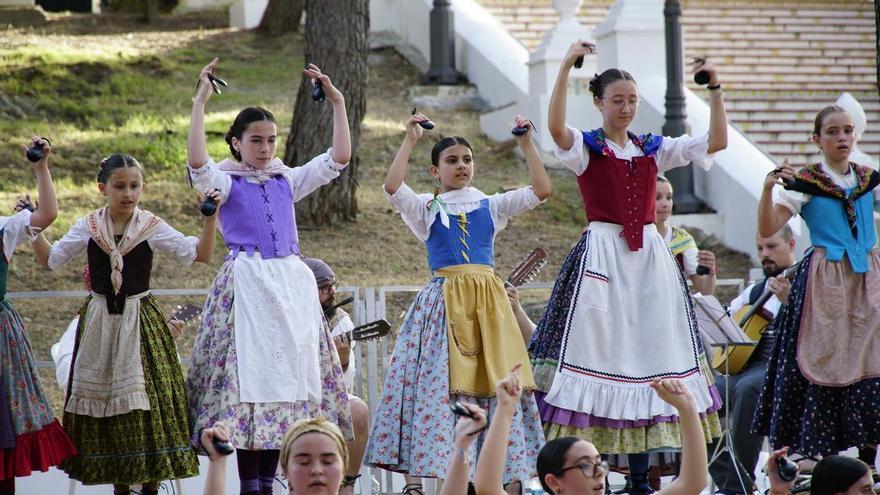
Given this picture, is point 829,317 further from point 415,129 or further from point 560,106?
point 415,129

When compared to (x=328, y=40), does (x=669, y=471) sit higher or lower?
lower

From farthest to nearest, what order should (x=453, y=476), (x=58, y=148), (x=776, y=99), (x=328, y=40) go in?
1. (x=776, y=99)
2. (x=58, y=148)
3. (x=328, y=40)
4. (x=453, y=476)

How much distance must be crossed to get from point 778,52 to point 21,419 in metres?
10.9

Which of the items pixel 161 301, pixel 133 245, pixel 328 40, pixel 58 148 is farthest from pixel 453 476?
pixel 58 148

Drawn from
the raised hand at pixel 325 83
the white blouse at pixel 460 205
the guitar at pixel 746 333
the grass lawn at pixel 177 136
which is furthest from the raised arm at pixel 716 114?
the grass lawn at pixel 177 136

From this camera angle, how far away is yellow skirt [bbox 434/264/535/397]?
615cm

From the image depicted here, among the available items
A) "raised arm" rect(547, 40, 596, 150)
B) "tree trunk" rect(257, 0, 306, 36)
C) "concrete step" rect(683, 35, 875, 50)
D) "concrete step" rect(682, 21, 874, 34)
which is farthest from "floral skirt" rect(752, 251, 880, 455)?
"tree trunk" rect(257, 0, 306, 36)

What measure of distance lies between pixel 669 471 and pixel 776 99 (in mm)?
7819

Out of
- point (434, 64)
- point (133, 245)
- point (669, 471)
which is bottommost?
point (669, 471)

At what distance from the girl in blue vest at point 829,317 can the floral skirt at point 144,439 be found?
8.33 ft

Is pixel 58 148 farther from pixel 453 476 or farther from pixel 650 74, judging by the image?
pixel 453 476

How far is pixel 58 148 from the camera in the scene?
11.9m

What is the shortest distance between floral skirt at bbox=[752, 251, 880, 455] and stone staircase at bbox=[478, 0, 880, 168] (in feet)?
21.8

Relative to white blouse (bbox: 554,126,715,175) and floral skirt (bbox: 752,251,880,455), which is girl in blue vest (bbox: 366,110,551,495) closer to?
white blouse (bbox: 554,126,715,175)
